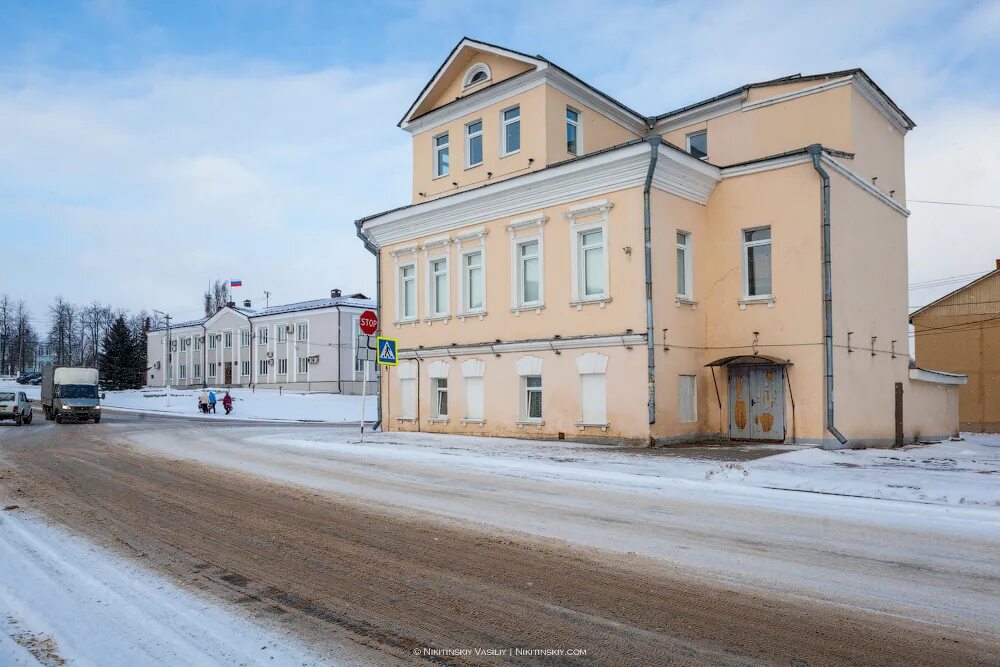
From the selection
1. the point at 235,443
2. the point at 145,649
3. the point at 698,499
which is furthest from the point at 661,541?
the point at 235,443

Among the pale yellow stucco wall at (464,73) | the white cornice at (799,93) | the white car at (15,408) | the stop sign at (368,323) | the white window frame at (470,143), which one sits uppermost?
the pale yellow stucco wall at (464,73)

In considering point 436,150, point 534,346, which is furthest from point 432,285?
point 534,346

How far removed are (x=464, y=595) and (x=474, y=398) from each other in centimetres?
1743

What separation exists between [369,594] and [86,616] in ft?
6.75

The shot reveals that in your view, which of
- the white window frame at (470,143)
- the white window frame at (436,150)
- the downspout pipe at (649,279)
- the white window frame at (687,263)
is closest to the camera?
the downspout pipe at (649,279)

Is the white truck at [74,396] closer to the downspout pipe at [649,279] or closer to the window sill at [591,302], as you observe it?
the window sill at [591,302]

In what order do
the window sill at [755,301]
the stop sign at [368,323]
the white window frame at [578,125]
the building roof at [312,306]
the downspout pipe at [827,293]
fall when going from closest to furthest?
the downspout pipe at [827,293]
the window sill at [755,301]
the stop sign at [368,323]
the white window frame at [578,125]
the building roof at [312,306]

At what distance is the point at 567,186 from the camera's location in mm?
20484

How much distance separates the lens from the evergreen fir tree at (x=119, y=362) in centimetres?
7594

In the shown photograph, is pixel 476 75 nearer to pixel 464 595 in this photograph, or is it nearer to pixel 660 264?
pixel 660 264

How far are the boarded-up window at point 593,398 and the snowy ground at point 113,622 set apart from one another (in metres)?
14.2

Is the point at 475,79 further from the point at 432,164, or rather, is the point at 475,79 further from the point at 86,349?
the point at 86,349

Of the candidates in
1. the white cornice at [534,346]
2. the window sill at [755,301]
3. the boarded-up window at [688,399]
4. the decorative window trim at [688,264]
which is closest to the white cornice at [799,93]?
the decorative window trim at [688,264]

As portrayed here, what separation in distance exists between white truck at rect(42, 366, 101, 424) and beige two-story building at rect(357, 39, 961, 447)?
1936 cm
